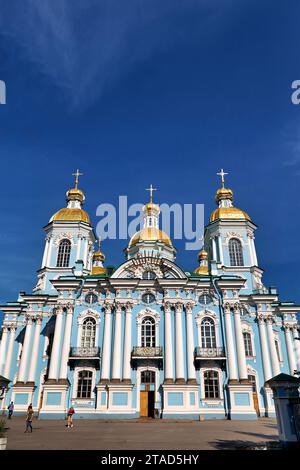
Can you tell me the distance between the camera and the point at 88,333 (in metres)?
25.5

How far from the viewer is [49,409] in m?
22.4

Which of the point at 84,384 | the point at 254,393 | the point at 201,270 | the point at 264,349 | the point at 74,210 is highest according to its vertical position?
the point at 74,210

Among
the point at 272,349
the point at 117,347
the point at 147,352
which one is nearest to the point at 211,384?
the point at 147,352

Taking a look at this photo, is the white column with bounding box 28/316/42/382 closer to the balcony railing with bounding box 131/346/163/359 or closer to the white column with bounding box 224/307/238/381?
the balcony railing with bounding box 131/346/163/359

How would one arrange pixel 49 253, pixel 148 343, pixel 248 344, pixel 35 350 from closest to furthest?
1. pixel 148 343
2. pixel 35 350
3. pixel 248 344
4. pixel 49 253

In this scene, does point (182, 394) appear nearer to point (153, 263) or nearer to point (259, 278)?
point (153, 263)

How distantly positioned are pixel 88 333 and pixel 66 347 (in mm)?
1890

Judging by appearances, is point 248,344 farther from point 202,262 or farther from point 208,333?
point 202,262

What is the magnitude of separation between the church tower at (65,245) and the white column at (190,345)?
33.3 feet

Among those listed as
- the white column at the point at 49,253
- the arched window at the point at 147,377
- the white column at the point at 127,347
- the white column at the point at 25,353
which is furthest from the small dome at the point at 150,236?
the arched window at the point at 147,377

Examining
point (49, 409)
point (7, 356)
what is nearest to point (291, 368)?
point (49, 409)

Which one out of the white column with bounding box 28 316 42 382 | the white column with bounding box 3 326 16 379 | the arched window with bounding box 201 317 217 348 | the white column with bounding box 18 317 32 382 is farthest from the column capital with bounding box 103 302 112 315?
the white column with bounding box 3 326 16 379
